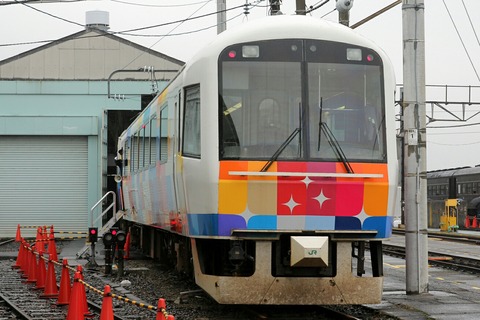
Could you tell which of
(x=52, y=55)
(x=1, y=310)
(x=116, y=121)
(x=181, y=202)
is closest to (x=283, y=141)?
(x=181, y=202)

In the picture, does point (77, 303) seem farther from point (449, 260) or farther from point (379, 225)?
point (449, 260)

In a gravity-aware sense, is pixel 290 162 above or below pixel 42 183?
above

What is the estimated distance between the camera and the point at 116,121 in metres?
32.3

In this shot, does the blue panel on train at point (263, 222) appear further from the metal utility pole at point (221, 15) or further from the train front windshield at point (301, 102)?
the metal utility pole at point (221, 15)

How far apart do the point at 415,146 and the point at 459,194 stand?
32726mm

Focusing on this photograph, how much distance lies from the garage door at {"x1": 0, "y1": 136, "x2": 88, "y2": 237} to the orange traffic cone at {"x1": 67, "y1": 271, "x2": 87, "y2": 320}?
2175cm

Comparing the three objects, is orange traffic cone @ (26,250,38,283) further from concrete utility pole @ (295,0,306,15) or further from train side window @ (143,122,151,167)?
concrete utility pole @ (295,0,306,15)

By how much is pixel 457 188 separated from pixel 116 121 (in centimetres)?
2000

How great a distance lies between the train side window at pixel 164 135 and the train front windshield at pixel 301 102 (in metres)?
2.59

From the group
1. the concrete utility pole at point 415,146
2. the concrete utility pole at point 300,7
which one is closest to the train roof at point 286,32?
the concrete utility pole at point 415,146

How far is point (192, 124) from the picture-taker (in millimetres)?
11016

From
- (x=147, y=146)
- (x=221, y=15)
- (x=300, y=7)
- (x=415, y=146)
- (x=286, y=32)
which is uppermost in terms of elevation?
(x=221, y=15)

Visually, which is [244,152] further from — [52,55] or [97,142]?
[52,55]

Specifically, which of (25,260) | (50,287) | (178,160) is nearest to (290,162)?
(178,160)
